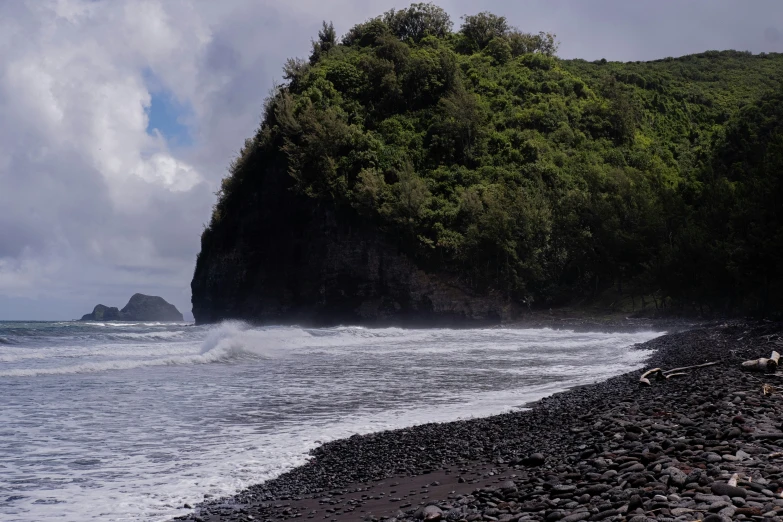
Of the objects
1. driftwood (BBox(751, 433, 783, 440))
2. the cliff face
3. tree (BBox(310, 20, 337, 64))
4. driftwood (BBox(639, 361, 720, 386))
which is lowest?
driftwood (BBox(639, 361, 720, 386))

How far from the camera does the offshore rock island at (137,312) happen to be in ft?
472

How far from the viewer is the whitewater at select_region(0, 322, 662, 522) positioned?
720 cm

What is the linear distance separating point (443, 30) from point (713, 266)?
51373 millimetres

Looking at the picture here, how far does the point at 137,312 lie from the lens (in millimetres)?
144625

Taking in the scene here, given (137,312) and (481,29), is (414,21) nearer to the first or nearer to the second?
(481,29)

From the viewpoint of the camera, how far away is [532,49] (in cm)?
7750

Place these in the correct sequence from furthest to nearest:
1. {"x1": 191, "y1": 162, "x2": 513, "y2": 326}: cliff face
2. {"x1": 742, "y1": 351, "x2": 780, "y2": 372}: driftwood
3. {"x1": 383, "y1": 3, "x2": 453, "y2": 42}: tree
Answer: {"x1": 383, "y1": 3, "x2": 453, "y2": 42}: tree
{"x1": 191, "y1": 162, "x2": 513, "y2": 326}: cliff face
{"x1": 742, "y1": 351, "x2": 780, "y2": 372}: driftwood

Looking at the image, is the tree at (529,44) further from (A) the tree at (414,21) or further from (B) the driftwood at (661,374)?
(B) the driftwood at (661,374)

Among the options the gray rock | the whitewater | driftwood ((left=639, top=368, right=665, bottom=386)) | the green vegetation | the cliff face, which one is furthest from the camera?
the cliff face

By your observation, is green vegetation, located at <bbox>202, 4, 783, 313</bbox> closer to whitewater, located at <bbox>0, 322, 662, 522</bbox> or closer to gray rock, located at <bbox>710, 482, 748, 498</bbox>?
whitewater, located at <bbox>0, 322, 662, 522</bbox>

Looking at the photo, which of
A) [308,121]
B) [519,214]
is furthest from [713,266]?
[308,121]

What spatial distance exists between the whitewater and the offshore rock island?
12733cm

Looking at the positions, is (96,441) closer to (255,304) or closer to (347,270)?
(347,270)

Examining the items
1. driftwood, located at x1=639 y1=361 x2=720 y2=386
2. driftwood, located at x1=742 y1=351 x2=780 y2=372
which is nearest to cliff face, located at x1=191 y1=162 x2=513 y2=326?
driftwood, located at x1=639 y1=361 x2=720 y2=386
